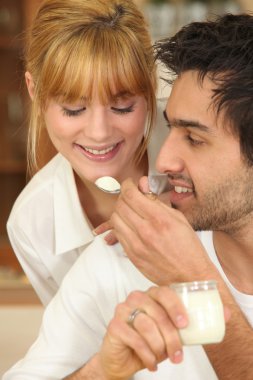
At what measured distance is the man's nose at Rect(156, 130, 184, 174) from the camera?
1734 millimetres

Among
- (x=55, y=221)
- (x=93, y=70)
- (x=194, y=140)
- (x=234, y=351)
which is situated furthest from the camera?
(x=55, y=221)

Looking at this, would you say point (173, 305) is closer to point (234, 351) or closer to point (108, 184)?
point (234, 351)

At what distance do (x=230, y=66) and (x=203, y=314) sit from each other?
2.28 feet

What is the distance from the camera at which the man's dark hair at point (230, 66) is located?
173 cm

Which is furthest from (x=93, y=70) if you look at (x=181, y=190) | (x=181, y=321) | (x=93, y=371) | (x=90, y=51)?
(x=181, y=321)

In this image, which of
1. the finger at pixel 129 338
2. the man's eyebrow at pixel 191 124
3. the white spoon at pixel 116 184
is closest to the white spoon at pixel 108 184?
the white spoon at pixel 116 184

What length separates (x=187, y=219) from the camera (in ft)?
5.76

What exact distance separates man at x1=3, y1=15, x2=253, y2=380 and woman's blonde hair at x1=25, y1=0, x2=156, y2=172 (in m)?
0.19

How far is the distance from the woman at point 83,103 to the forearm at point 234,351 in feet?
2.27

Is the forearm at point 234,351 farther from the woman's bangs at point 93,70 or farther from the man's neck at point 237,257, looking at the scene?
the woman's bangs at point 93,70

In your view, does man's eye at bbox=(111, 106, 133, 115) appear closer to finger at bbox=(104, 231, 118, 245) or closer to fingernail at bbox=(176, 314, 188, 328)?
finger at bbox=(104, 231, 118, 245)

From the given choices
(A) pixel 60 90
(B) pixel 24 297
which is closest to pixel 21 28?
(B) pixel 24 297

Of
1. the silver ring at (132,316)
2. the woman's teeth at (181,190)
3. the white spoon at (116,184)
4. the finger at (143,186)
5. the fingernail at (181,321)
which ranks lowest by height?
the white spoon at (116,184)

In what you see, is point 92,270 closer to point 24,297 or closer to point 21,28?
point 24,297
